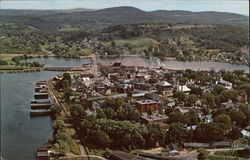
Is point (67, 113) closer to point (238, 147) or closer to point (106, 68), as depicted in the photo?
point (238, 147)

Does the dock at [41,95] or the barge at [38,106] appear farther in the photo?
the dock at [41,95]

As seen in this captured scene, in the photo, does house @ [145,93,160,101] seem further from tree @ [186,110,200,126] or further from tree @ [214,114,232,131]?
tree @ [214,114,232,131]

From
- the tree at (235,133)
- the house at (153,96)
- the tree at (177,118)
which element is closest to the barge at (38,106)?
the house at (153,96)

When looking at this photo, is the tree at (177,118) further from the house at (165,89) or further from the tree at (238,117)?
the house at (165,89)

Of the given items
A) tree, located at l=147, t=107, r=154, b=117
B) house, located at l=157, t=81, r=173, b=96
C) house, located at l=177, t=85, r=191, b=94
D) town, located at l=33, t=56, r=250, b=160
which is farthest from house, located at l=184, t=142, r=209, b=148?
house, located at l=177, t=85, r=191, b=94

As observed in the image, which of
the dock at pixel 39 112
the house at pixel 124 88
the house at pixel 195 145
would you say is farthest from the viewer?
the house at pixel 124 88

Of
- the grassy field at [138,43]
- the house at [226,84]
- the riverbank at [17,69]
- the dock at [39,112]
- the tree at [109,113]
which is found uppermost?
the riverbank at [17,69]

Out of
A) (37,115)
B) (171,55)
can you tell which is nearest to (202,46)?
(171,55)
